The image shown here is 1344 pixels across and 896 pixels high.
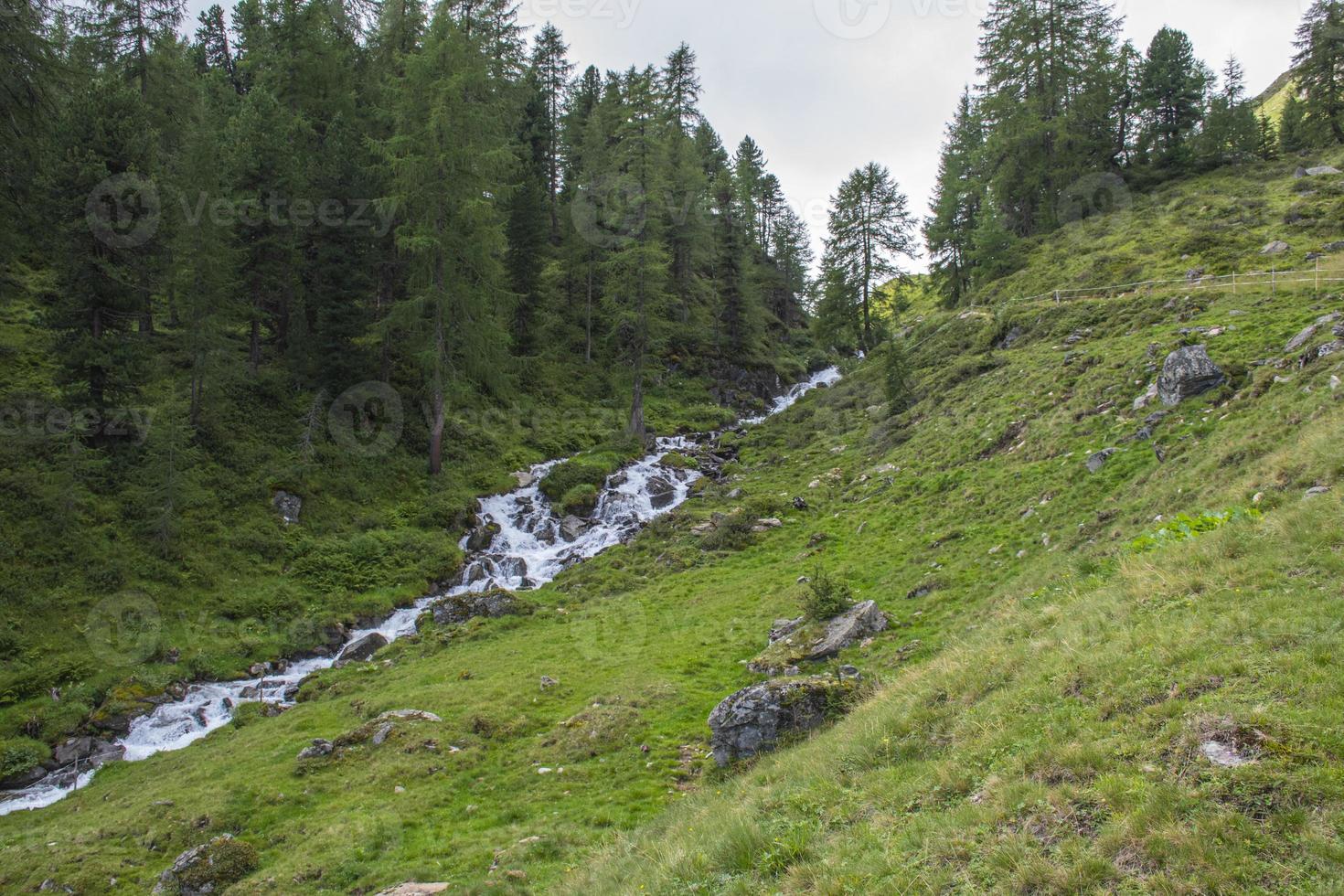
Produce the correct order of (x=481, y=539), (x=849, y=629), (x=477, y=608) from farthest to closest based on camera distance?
(x=481, y=539) < (x=477, y=608) < (x=849, y=629)

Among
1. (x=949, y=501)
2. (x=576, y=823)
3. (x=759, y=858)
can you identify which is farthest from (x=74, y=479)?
(x=949, y=501)

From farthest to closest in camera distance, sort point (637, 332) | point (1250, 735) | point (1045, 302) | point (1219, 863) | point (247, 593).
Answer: point (637, 332) < point (1045, 302) < point (247, 593) < point (1250, 735) < point (1219, 863)

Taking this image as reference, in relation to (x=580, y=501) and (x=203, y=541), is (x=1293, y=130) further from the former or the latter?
(x=203, y=541)

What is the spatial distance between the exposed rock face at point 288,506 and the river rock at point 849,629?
2156cm

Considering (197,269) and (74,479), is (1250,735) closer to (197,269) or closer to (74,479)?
(74,479)

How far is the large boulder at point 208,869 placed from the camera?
10.1 m

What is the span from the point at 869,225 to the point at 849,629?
39.7 metres

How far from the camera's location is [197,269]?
25.0 metres

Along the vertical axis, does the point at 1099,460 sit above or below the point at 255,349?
below

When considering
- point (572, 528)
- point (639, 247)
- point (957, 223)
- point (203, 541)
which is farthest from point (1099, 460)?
point (957, 223)

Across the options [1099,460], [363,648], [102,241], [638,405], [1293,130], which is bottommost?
[363,648]

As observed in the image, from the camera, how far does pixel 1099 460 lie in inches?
677

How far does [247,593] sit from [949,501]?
23504mm

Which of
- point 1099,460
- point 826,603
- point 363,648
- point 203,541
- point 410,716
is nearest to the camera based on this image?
point 410,716
